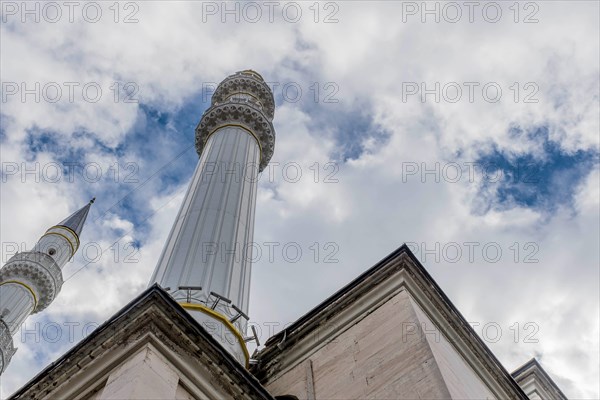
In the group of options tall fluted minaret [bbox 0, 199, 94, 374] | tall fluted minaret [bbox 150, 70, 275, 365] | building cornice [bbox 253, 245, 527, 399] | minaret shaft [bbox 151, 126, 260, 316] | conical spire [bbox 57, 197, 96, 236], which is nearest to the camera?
building cornice [bbox 253, 245, 527, 399]

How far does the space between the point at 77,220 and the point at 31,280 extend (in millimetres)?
4404

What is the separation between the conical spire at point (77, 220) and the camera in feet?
84.0

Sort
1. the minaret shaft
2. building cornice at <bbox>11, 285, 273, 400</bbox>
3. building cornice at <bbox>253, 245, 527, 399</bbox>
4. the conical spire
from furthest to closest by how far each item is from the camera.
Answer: the conical spire, the minaret shaft, building cornice at <bbox>253, 245, 527, 399</bbox>, building cornice at <bbox>11, 285, 273, 400</bbox>

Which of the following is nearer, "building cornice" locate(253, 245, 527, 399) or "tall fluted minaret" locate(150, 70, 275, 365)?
"building cornice" locate(253, 245, 527, 399)

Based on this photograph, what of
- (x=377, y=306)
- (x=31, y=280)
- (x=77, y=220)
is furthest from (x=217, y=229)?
(x=77, y=220)

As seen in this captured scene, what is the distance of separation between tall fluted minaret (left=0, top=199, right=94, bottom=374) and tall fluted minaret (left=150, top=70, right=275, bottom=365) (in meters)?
9.04

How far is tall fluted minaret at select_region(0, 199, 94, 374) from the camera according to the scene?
20.5 m

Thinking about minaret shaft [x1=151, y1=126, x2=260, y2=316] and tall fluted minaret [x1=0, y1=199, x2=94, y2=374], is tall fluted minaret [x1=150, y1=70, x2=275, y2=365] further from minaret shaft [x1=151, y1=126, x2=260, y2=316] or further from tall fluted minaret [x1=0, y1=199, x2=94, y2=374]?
tall fluted minaret [x1=0, y1=199, x2=94, y2=374]

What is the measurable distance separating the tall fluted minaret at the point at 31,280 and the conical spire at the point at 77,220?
0.26 meters

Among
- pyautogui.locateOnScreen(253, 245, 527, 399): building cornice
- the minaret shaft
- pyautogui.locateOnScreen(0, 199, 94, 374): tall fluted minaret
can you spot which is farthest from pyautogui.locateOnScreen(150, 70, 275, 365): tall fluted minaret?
pyautogui.locateOnScreen(0, 199, 94, 374): tall fluted minaret

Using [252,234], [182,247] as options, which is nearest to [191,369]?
[182,247]

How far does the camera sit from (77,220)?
2630 cm

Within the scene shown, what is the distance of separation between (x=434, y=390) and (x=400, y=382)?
1.57 feet

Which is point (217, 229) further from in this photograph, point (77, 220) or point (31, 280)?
point (77, 220)
